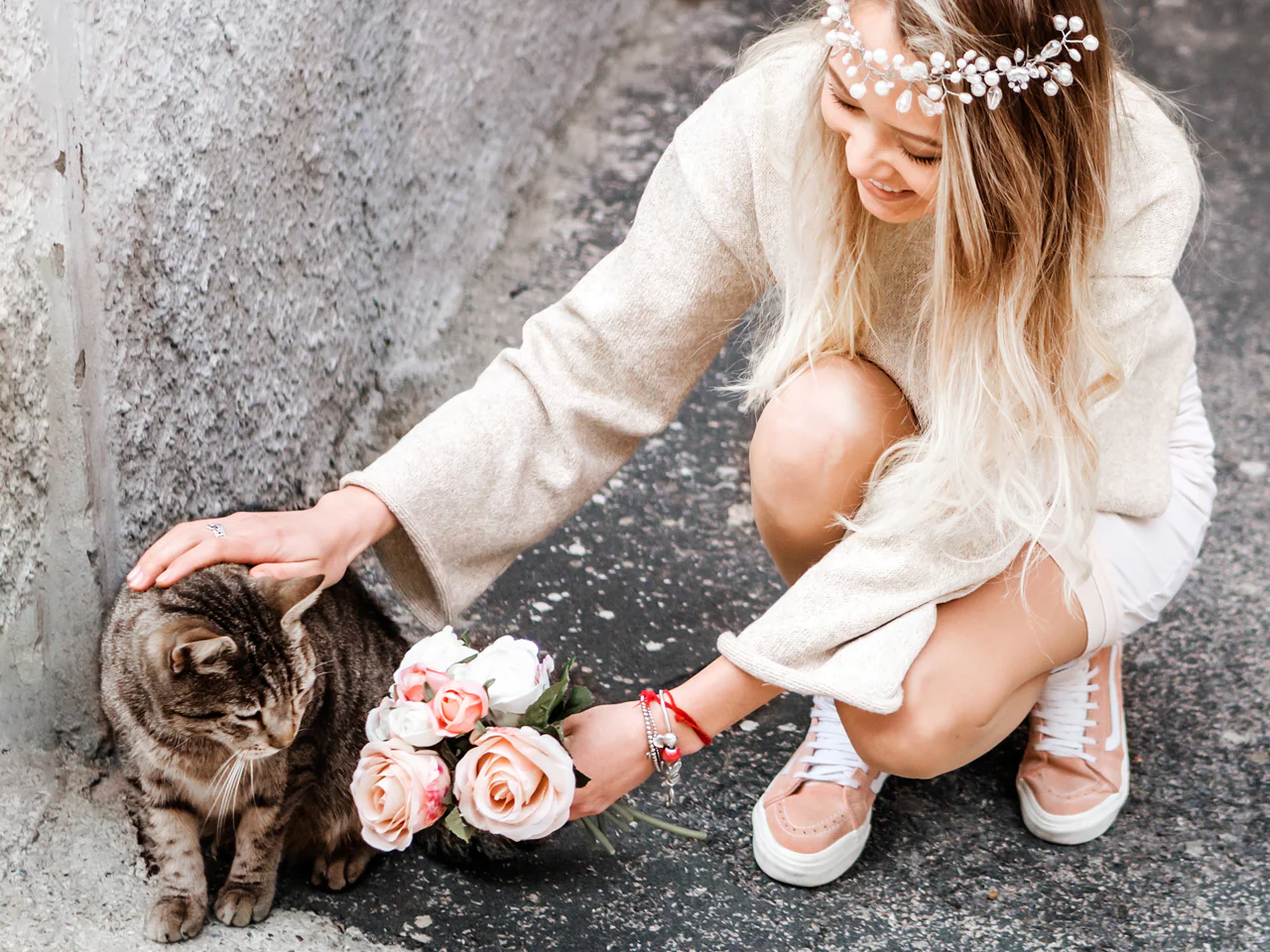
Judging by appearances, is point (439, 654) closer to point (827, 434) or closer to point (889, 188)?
point (827, 434)

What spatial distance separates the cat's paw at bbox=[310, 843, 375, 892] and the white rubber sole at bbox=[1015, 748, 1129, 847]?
3.16ft

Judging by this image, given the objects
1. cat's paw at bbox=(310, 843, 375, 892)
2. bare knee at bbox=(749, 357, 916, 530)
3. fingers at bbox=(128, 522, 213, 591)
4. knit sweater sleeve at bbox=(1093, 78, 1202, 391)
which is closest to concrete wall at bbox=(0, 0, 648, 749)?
fingers at bbox=(128, 522, 213, 591)

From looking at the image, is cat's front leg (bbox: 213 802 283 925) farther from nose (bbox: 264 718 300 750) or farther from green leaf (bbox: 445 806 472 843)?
green leaf (bbox: 445 806 472 843)

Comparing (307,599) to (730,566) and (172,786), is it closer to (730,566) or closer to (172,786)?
(172,786)

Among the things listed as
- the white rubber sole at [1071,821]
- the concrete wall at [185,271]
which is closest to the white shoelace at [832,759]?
the white rubber sole at [1071,821]

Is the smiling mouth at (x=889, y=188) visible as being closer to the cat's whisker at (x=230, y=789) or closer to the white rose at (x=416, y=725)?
the white rose at (x=416, y=725)

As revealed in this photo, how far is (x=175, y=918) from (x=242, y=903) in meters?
0.09

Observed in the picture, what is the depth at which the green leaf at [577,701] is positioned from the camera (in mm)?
1583

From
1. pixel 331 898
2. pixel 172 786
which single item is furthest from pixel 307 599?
pixel 331 898

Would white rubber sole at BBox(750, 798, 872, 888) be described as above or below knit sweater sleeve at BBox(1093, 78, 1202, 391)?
below

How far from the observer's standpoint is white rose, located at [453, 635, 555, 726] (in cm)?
150

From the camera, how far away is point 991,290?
145 centimetres

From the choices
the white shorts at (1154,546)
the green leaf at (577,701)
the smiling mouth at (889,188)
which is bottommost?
the white shorts at (1154,546)

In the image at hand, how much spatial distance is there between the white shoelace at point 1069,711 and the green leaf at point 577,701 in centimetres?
76
